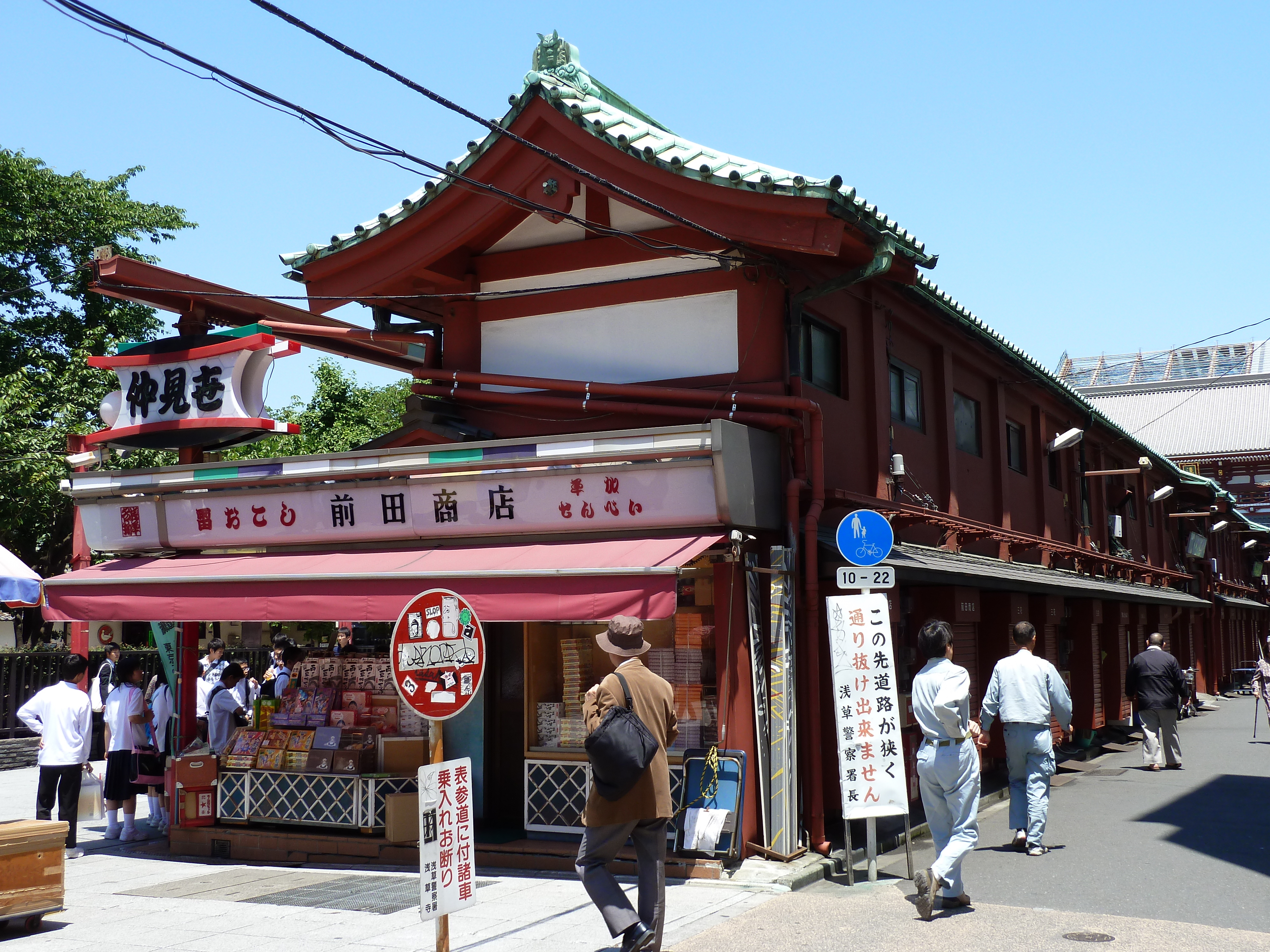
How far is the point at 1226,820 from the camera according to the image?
40.6ft

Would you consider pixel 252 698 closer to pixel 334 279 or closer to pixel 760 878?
pixel 334 279

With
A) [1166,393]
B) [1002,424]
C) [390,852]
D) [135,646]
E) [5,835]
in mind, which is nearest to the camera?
[5,835]

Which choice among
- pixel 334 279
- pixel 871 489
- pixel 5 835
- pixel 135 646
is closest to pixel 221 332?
pixel 334 279

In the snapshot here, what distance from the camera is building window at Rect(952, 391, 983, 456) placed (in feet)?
55.0

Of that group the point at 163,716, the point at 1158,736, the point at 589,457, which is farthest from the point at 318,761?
the point at 1158,736

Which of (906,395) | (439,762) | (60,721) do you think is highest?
(906,395)

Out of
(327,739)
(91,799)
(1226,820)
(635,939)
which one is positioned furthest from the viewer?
(91,799)

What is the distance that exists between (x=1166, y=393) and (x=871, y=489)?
46.7 metres

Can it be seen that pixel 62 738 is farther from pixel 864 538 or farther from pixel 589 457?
pixel 864 538

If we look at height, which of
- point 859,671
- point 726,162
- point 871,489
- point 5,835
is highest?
point 726,162

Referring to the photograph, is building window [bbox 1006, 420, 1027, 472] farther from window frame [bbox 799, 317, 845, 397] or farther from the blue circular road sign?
the blue circular road sign

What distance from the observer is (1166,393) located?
53.9 meters

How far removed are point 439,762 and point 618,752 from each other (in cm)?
106

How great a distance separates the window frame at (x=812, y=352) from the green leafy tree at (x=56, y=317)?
1860 centimetres
